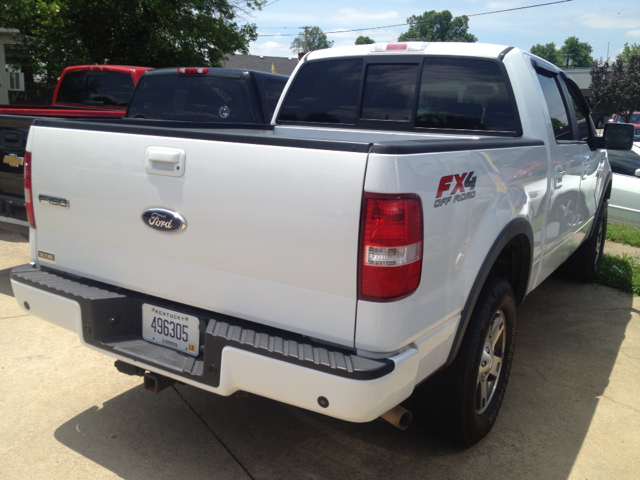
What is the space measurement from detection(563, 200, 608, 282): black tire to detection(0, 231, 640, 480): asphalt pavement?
189 centimetres

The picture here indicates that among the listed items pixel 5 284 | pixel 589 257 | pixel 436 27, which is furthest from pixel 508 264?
pixel 436 27

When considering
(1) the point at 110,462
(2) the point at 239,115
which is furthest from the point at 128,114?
(1) the point at 110,462

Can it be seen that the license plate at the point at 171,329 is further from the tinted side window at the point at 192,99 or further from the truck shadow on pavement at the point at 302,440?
the tinted side window at the point at 192,99

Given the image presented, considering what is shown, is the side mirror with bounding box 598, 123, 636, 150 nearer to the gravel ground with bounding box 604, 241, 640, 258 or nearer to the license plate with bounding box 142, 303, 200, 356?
the gravel ground with bounding box 604, 241, 640, 258

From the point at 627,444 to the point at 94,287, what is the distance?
292cm

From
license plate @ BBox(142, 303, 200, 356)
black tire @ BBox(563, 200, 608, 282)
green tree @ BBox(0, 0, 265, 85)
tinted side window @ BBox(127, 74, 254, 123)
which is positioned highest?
green tree @ BBox(0, 0, 265, 85)

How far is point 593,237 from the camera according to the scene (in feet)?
18.5

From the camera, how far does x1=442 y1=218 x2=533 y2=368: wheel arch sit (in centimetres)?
253

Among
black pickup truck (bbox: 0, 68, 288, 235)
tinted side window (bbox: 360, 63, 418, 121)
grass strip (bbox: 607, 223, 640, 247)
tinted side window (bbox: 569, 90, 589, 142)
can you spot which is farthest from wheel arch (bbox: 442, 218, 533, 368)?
grass strip (bbox: 607, 223, 640, 247)

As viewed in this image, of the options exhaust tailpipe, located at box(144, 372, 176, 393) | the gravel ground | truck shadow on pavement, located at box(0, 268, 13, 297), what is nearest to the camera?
exhaust tailpipe, located at box(144, 372, 176, 393)

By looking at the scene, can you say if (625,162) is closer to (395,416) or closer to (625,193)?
(625,193)

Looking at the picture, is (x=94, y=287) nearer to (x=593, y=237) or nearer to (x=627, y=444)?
(x=627, y=444)

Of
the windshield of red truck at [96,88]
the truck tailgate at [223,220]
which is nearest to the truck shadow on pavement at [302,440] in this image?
the truck tailgate at [223,220]

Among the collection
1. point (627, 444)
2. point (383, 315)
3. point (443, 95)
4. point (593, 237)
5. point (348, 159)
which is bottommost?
point (627, 444)
